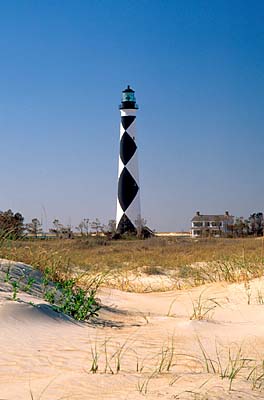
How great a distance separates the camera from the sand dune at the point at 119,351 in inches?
138

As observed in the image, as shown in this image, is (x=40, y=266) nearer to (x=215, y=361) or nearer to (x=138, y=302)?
(x=138, y=302)

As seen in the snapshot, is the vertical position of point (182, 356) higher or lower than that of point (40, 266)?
lower

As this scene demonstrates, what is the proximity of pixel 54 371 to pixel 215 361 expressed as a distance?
4.05 feet

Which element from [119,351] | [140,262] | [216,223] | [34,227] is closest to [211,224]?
[216,223]

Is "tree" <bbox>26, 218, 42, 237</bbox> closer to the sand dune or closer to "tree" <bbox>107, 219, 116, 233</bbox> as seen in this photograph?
the sand dune

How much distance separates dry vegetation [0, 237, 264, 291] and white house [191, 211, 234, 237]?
1570 centimetres

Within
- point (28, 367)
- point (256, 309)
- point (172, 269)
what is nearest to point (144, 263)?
point (172, 269)

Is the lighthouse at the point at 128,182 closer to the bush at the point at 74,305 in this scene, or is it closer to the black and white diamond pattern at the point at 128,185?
the black and white diamond pattern at the point at 128,185

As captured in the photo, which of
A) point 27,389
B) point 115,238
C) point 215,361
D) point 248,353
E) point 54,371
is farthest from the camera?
point 115,238

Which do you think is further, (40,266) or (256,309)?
(40,266)

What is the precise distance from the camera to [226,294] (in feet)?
29.5

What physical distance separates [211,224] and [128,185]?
57.8 ft

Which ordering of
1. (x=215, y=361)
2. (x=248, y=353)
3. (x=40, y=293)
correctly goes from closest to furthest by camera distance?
(x=215, y=361)
(x=248, y=353)
(x=40, y=293)

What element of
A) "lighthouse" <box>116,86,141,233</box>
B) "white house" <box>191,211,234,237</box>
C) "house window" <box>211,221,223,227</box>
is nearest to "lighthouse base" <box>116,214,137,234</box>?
"lighthouse" <box>116,86,141,233</box>
